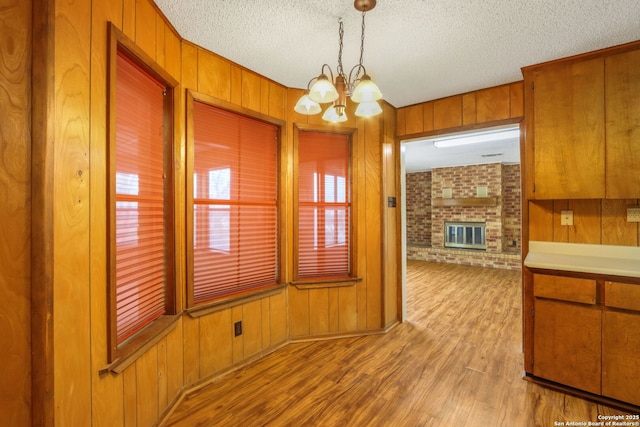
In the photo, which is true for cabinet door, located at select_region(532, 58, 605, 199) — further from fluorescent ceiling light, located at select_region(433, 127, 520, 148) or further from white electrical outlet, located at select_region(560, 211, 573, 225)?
fluorescent ceiling light, located at select_region(433, 127, 520, 148)

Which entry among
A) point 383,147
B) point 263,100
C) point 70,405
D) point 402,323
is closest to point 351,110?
point 383,147

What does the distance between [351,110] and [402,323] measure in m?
2.47

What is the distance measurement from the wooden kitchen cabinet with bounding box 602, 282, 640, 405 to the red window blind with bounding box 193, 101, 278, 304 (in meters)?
2.49

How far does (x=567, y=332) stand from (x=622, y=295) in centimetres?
41

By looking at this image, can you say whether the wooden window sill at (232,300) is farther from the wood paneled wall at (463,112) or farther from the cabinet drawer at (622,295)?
the cabinet drawer at (622,295)

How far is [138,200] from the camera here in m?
1.59

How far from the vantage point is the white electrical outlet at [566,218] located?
2367 mm

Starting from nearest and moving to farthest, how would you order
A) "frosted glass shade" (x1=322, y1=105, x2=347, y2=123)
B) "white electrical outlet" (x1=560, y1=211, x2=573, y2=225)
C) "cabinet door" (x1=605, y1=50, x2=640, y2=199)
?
"frosted glass shade" (x1=322, y1=105, x2=347, y2=123), "cabinet door" (x1=605, y1=50, x2=640, y2=199), "white electrical outlet" (x1=560, y1=211, x2=573, y2=225)

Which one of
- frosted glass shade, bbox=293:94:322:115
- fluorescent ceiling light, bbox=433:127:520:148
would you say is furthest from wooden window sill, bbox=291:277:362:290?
fluorescent ceiling light, bbox=433:127:520:148

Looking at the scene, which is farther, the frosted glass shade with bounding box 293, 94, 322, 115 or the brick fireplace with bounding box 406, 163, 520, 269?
A: the brick fireplace with bounding box 406, 163, 520, 269

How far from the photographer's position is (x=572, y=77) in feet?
7.20

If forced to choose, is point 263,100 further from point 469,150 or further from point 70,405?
point 469,150

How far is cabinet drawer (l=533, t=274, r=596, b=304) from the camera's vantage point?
6.32ft

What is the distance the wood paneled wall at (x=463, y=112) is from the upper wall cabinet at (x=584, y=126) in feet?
0.68
